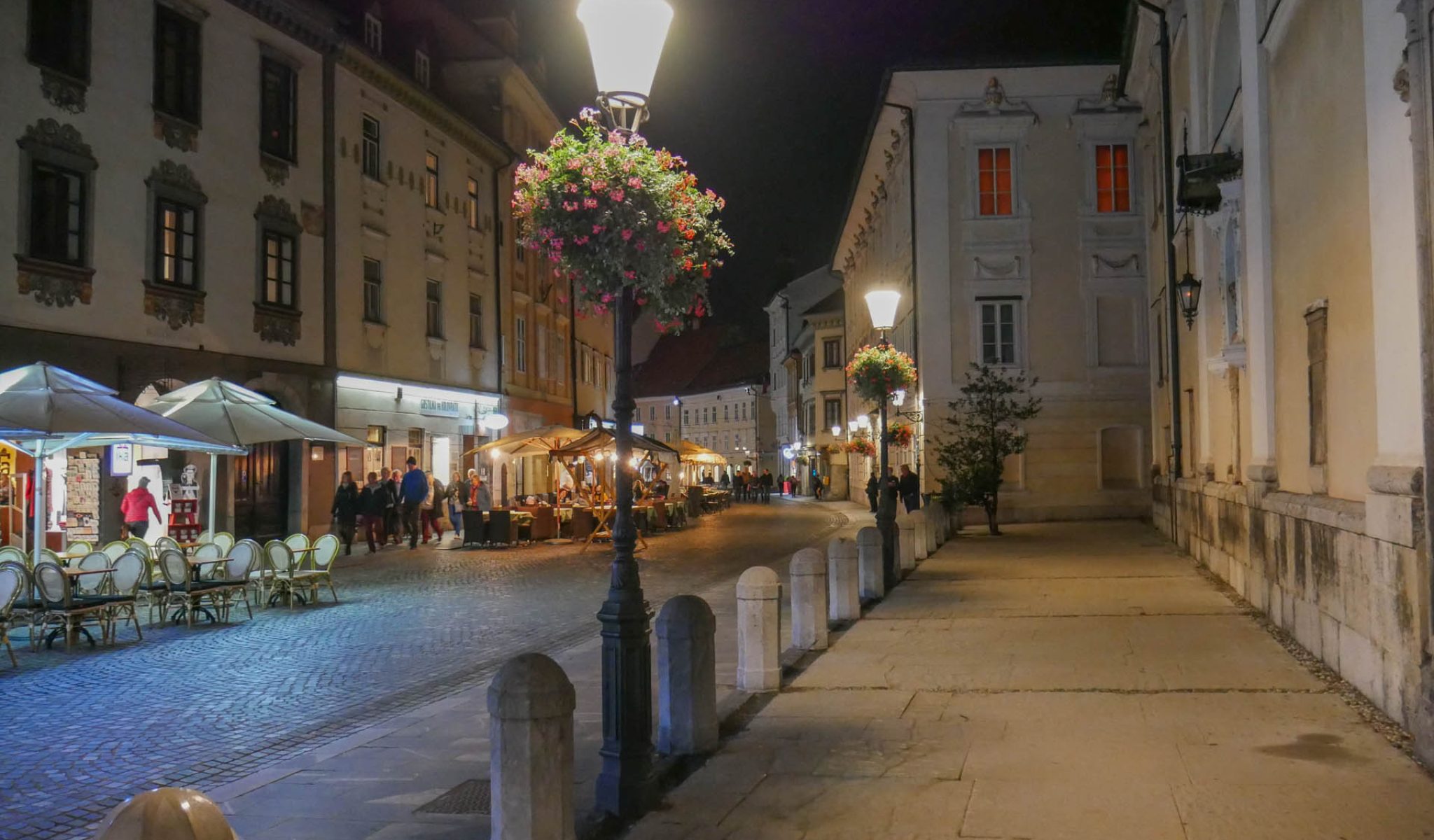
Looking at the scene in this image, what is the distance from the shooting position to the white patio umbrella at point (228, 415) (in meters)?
15.7

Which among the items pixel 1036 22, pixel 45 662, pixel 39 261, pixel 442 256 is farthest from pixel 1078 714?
pixel 1036 22

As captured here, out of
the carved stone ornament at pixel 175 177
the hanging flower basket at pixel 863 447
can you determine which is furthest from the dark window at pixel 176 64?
the hanging flower basket at pixel 863 447

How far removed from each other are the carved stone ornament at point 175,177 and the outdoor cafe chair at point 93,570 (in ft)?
29.0

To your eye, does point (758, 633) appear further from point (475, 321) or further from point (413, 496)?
point (475, 321)

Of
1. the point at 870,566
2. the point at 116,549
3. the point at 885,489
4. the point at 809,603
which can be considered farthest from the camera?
the point at 885,489

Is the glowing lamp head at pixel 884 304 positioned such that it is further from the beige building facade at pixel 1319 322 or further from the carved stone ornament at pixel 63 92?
the carved stone ornament at pixel 63 92

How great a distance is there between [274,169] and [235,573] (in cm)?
1170

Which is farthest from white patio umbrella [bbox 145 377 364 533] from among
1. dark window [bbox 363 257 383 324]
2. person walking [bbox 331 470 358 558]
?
dark window [bbox 363 257 383 324]

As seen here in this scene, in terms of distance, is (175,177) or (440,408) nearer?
(175,177)

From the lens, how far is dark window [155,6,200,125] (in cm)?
2036

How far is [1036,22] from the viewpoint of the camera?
1282 inches

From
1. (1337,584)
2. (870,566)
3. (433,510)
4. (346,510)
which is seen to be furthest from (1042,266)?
(1337,584)

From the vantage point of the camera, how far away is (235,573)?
14547 mm

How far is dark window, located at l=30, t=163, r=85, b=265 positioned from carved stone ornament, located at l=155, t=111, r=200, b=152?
2.12 m
